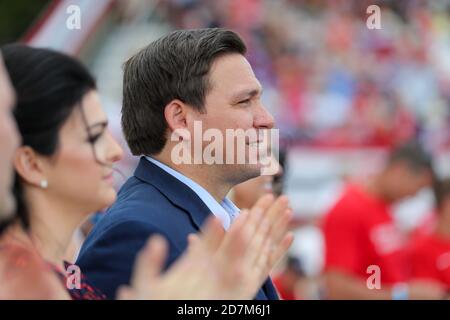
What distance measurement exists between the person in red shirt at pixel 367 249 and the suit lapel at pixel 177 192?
2.07 m

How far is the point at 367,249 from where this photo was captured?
180 inches

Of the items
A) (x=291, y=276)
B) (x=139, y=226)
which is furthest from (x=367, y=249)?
(x=139, y=226)

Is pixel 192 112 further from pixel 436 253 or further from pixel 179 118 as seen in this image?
pixel 436 253

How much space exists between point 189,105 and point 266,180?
117 centimetres

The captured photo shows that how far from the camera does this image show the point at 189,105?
97.5 inches

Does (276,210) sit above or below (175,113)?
below

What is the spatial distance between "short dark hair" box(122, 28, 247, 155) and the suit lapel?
0.28ft

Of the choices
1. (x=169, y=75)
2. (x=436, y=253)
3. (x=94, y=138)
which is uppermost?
(x=169, y=75)

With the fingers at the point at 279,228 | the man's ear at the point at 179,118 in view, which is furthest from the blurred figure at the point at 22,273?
the man's ear at the point at 179,118

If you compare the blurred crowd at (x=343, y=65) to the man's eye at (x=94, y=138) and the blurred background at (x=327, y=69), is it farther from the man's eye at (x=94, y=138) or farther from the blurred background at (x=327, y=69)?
the man's eye at (x=94, y=138)

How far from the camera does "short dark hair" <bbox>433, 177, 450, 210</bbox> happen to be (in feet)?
16.4

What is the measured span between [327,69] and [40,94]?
30.9 ft


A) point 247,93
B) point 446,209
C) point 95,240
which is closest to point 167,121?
point 247,93

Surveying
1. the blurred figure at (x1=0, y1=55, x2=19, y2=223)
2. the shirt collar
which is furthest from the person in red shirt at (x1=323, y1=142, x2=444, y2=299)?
Result: the blurred figure at (x1=0, y1=55, x2=19, y2=223)
